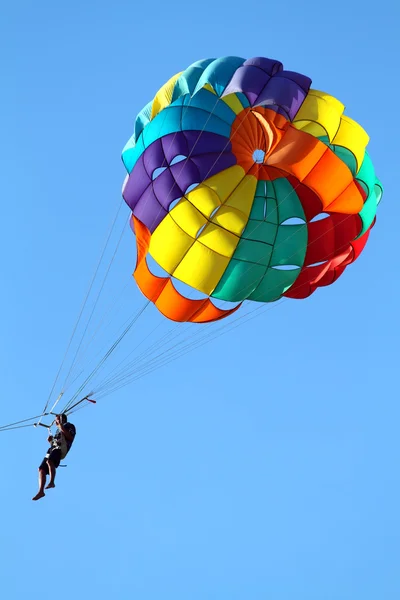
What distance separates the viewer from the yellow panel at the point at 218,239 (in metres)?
18.1

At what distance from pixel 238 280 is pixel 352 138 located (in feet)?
8.89

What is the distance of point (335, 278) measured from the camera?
19.1 metres

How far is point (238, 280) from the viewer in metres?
18.2

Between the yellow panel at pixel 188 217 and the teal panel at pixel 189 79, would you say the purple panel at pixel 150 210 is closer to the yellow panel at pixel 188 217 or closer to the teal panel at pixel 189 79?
the yellow panel at pixel 188 217

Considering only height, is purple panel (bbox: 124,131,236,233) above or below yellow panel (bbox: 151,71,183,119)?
below

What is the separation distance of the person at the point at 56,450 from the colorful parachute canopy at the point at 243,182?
2694 millimetres

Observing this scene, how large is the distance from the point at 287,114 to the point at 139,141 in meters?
2.41

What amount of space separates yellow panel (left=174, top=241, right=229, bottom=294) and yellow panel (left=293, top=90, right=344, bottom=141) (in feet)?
7.60

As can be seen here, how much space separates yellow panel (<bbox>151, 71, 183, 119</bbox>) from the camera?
720 inches

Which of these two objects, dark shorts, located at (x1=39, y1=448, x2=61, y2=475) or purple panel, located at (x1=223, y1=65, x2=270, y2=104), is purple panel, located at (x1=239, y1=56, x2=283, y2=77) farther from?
dark shorts, located at (x1=39, y1=448, x2=61, y2=475)

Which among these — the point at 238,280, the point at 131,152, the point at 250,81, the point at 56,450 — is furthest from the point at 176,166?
the point at 56,450

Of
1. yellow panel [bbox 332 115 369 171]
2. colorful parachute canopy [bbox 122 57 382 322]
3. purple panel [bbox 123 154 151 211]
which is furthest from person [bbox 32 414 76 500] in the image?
yellow panel [bbox 332 115 369 171]

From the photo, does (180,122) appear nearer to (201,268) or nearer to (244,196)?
(244,196)

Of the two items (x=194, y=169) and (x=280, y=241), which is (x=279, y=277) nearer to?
(x=280, y=241)
